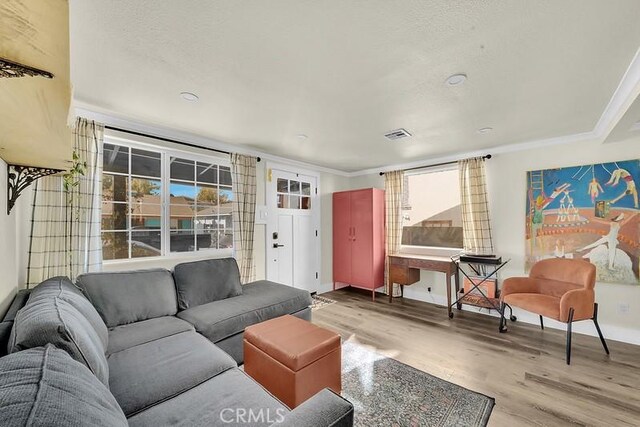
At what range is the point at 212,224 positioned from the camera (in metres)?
3.41

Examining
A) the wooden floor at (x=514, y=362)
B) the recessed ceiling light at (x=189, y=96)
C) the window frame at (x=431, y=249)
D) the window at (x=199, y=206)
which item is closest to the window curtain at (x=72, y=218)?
the window at (x=199, y=206)

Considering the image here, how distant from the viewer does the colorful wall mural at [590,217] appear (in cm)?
281

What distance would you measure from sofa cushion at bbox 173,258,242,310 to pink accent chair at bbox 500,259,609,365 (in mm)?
3093

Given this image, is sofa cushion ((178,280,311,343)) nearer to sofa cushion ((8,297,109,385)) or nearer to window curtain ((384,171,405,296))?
sofa cushion ((8,297,109,385))

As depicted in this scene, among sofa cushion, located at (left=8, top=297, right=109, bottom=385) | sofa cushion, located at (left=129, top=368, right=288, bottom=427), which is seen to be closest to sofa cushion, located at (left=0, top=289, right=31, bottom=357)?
sofa cushion, located at (left=8, top=297, right=109, bottom=385)

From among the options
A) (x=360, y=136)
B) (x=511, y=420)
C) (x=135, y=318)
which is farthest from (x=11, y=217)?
(x=511, y=420)

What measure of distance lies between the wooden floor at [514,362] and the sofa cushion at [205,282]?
4.29 feet

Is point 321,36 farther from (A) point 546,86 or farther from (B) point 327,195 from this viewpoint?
(B) point 327,195

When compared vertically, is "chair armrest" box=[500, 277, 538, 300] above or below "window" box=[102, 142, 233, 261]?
below

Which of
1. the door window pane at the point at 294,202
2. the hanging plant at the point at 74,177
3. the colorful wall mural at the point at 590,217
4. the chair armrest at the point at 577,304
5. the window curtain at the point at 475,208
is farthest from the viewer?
the door window pane at the point at 294,202

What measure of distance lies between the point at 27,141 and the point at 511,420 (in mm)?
3145

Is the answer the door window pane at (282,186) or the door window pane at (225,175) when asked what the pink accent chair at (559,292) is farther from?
the door window pane at (225,175)

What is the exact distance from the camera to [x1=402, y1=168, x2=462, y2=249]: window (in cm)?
409

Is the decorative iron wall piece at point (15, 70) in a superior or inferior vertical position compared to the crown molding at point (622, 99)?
inferior
